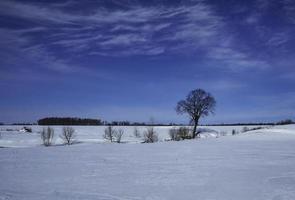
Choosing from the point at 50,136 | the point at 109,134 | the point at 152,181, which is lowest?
the point at 152,181

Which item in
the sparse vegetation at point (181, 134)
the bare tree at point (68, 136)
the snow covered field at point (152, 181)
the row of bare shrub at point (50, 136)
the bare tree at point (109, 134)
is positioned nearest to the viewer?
the snow covered field at point (152, 181)

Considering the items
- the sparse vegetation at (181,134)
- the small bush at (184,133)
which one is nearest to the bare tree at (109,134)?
the sparse vegetation at (181,134)

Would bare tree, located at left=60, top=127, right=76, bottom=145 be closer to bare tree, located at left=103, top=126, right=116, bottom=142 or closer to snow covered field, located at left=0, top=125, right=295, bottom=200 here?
bare tree, located at left=103, top=126, right=116, bottom=142

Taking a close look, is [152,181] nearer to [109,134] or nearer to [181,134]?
[181,134]

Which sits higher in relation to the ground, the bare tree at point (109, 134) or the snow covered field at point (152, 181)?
the bare tree at point (109, 134)

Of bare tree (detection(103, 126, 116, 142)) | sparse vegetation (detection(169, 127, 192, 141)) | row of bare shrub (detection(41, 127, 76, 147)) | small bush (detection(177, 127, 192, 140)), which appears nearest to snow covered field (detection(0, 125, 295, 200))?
row of bare shrub (detection(41, 127, 76, 147))

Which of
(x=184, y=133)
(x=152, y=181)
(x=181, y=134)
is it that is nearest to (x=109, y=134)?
(x=181, y=134)

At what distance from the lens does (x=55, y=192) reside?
12.5 meters

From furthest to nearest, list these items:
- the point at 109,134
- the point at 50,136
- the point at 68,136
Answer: the point at 109,134 < the point at 50,136 < the point at 68,136

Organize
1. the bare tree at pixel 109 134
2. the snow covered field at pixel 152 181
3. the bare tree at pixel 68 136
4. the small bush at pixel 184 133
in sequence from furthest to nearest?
the bare tree at pixel 109 134
the small bush at pixel 184 133
the bare tree at pixel 68 136
the snow covered field at pixel 152 181

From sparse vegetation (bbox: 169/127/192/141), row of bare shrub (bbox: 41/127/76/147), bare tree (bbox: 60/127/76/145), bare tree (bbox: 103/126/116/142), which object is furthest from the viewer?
bare tree (bbox: 103/126/116/142)

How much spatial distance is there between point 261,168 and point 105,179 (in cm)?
837

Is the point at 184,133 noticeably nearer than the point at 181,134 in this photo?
No

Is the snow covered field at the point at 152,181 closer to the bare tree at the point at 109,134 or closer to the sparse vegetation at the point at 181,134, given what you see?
the sparse vegetation at the point at 181,134
